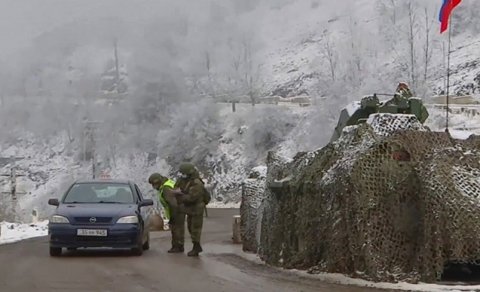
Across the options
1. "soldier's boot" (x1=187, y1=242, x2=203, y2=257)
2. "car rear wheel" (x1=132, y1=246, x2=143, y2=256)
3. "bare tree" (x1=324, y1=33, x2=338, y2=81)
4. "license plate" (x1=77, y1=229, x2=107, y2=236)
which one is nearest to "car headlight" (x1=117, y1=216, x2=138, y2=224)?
"license plate" (x1=77, y1=229, x2=107, y2=236)

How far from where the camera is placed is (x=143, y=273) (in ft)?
44.1

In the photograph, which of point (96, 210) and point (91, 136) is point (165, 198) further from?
point (91, 136)

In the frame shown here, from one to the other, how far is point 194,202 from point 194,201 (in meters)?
0.04

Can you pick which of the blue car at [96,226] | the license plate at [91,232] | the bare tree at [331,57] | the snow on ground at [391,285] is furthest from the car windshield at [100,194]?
the bare tree at [331,57]

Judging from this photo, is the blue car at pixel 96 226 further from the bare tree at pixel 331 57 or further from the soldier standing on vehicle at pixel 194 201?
the bare tree at pixel 331 57

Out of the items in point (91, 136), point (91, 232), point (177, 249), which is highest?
point (91, 136)

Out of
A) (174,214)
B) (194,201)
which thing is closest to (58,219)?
(174,214)

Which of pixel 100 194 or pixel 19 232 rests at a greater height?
pixel 100 194

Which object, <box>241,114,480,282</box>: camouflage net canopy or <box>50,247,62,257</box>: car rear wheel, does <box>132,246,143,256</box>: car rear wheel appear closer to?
<box>50,247,62,257</box>: car rear wheel

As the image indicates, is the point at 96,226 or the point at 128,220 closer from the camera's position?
the point at 96,226

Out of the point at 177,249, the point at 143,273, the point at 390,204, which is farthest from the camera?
the point at 177,249

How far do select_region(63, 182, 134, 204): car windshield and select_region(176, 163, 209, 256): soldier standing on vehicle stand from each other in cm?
117

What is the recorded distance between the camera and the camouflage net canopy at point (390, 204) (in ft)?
38.3

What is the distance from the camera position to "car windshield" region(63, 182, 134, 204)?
1725 cm
